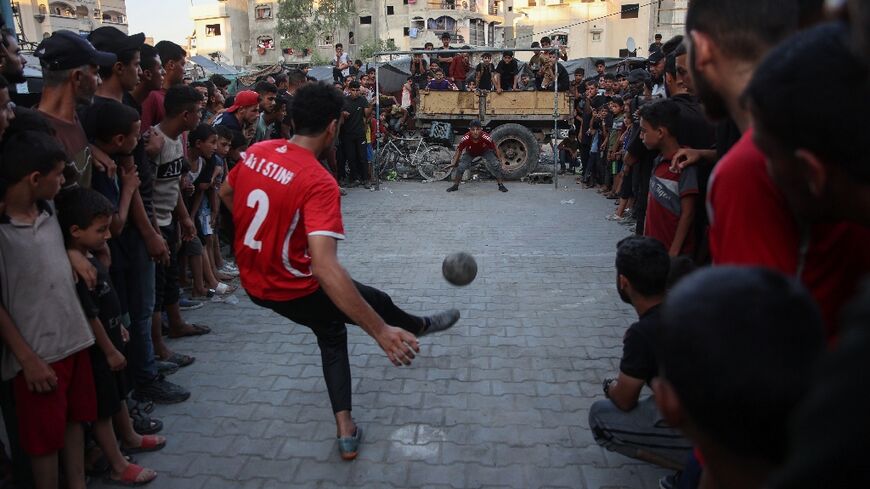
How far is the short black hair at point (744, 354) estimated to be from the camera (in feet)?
3.45

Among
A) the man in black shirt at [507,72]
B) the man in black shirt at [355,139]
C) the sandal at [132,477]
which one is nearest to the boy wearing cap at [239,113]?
the sandal at [132,477]

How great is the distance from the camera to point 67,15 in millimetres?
48688

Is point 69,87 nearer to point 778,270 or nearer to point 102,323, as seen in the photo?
point 102,323

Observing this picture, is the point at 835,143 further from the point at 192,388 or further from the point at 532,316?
the point at 532,316

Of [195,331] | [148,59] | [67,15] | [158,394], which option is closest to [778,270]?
[158,394]

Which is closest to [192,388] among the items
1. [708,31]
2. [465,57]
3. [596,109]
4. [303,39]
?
[708,31]

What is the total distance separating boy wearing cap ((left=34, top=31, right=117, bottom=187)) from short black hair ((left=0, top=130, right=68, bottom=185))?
0.60 meters

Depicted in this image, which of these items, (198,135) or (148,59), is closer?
(148,59)

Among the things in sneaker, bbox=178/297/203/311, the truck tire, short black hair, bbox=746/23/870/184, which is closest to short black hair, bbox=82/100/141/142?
sneaker, bbox=178/297/203/311

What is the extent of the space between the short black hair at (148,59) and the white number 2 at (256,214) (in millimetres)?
2093

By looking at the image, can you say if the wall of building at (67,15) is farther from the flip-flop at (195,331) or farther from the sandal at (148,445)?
the sandal at (148,445)

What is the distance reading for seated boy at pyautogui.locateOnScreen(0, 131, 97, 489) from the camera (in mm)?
2770

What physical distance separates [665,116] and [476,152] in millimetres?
8963

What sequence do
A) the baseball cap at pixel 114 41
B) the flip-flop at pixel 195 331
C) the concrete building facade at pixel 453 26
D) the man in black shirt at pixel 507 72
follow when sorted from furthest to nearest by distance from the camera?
the concrete building facade at pixel 453 26, the man in black shirt at pixel 507 72, the flip-flop at pixel 195 331, the baseball cap at pixel 114 41
